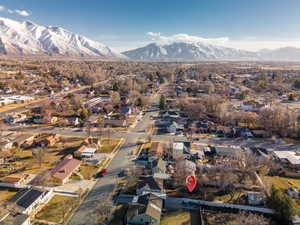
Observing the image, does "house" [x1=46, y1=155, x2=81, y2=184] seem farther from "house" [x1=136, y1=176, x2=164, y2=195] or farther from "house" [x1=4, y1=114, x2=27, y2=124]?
"house" [x1=4, y1=114, x2=27, y2=124]

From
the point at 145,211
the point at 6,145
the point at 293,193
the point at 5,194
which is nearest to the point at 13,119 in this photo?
the point at 6,145

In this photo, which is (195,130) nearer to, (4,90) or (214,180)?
(214,180)

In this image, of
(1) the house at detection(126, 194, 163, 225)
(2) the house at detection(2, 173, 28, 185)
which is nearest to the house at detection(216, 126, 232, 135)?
(1) the house at detection(126, 194, 163, 225)

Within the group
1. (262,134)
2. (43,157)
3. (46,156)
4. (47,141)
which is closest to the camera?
(43,157)

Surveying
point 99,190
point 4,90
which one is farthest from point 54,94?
point 99,190

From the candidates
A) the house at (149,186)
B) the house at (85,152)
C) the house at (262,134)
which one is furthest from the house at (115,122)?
the house at (262,134)

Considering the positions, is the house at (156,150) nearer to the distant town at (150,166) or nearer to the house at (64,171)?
the distant town at (150,166)

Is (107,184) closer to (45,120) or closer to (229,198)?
(229,198)
